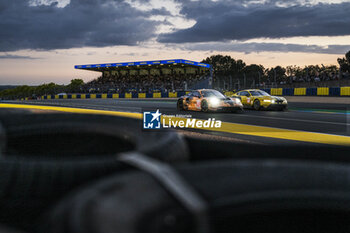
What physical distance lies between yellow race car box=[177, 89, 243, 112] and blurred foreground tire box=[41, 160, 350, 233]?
12.4 metres

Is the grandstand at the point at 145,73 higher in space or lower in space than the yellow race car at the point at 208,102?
higher

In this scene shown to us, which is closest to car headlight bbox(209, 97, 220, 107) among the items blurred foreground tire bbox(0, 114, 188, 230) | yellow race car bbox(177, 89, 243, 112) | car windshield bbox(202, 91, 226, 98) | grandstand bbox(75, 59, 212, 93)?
yellow race car bbox(177, 89, 243, 112)

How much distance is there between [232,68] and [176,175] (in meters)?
146

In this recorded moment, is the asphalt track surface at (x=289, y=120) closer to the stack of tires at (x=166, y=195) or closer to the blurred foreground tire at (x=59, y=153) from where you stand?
the blurred foreground tire at (x=59, y=153)

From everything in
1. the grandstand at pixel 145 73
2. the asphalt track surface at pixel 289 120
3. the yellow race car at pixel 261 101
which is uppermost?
the grandstand at pixel 145 73

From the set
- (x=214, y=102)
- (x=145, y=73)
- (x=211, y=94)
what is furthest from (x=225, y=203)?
(x=145, y=73)

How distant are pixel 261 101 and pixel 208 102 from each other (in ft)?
10.7

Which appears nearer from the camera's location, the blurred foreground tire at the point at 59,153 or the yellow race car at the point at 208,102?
the blurred foreground tire at the point at 59,153

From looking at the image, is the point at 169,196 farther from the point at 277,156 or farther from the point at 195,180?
the point at 277,156

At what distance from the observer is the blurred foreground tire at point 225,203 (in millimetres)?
1072

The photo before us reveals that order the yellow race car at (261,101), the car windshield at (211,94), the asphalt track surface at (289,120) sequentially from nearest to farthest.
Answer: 1. the asphalt track surface at (289,120)
2. the car windshield at (211,94)
3. the yellow race car at (261,101)

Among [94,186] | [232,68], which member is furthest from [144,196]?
[232,68]

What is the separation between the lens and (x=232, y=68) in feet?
472

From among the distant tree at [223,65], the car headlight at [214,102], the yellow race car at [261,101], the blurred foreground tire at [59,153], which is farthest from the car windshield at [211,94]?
the distant tree at [223,65]
